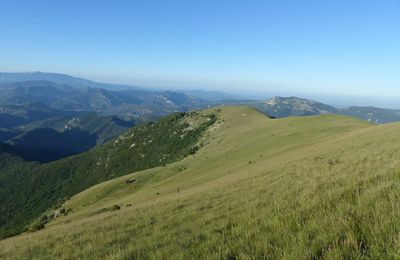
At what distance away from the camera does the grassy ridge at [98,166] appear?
12912cm

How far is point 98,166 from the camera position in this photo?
523ft

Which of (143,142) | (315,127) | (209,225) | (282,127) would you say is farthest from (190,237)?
(143,142)

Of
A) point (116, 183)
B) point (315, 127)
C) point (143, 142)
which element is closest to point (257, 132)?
point (315, 127)

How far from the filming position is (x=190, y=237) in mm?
9578

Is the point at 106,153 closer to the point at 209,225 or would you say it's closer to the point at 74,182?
the point at 74,182

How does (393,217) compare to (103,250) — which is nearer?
(393,217)

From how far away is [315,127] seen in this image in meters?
64.4

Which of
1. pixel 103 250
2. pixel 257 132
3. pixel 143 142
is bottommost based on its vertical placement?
pixel 143 142

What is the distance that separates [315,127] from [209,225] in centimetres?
5727

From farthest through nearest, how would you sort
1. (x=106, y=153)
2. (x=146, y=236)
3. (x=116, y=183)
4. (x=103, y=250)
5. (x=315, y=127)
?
(x=106, y=153) → (x=116, y=183) → (x=315, y=127) → (x=146, y=236) → (x=103, y=250)

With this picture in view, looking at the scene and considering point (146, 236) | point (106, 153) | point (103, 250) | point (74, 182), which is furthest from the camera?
point (106, 153)

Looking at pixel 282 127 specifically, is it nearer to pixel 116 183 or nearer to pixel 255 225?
pixel 116 183

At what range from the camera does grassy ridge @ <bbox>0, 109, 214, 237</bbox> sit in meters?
129

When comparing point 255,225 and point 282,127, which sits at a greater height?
point 255,225
